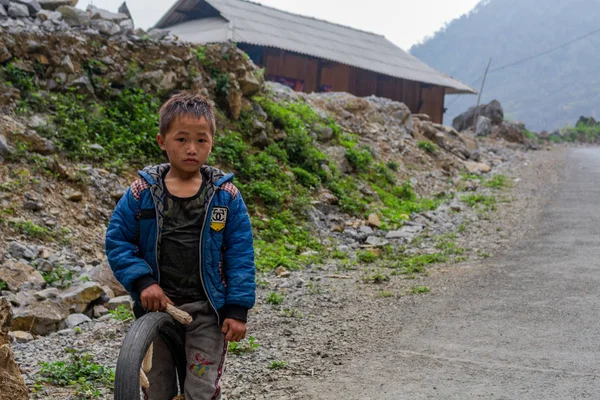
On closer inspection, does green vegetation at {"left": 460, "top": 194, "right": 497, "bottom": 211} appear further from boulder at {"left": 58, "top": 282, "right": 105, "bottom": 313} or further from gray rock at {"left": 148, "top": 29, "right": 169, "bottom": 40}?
boulder at {"left": 58, "top": 282, "right": 105, "bottom": 313}

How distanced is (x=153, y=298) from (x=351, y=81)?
21.4 meters

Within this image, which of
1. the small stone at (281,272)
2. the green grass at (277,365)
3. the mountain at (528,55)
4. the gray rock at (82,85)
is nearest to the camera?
the green grass at (277,365)

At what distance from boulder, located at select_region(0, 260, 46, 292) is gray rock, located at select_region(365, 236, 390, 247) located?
15.0ft

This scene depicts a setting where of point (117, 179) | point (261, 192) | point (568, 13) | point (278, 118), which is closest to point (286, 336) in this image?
point (117, 179)

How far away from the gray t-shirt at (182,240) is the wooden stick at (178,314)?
113mm

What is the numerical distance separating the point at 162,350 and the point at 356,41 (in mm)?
24464

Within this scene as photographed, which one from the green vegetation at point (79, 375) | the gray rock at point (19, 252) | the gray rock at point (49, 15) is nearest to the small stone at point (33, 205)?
the gray rock at point (19, 252)

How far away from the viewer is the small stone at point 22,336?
471 centimetres

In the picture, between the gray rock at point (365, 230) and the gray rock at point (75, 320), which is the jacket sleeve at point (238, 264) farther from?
the gray rock at point (365, 230)

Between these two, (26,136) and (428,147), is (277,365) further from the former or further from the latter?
(428,147)

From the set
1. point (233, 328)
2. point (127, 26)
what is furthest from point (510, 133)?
point (233, 328)

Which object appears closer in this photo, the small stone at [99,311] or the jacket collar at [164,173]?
the jacket collar at [164,173]

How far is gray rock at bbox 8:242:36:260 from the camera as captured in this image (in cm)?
602

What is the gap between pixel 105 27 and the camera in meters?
10.2
